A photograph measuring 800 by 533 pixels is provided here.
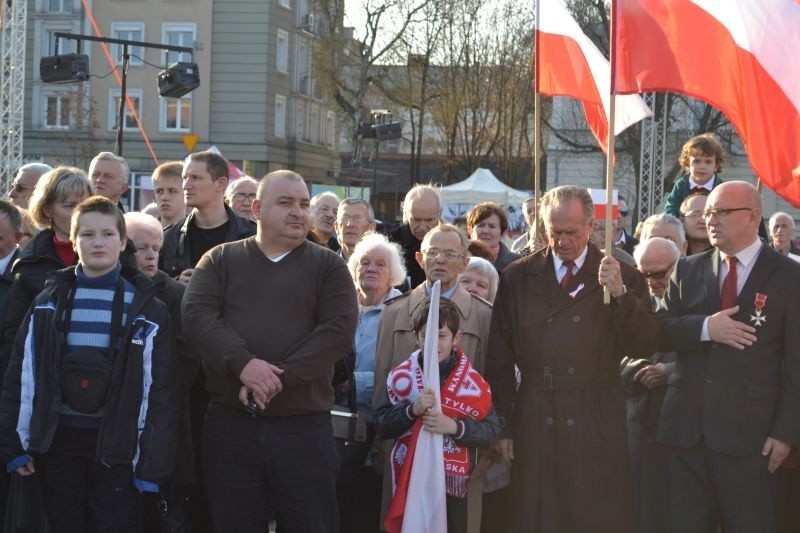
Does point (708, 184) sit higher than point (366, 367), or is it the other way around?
point (708, 184)

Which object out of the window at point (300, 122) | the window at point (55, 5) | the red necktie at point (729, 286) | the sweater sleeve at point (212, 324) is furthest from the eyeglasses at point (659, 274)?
the window at point (300, 122)

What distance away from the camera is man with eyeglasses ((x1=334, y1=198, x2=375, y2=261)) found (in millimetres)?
9078

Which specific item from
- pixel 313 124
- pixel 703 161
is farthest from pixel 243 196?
pixel 313 124

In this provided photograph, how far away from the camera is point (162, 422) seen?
601 cm

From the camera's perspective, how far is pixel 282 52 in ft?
A: 170

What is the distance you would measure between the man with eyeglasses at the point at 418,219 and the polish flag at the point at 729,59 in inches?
106

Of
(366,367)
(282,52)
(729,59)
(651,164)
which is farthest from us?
(282,52)

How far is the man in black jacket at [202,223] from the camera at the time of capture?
7.52 meters

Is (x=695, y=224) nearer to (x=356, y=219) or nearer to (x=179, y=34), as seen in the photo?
(x=356, y=219)

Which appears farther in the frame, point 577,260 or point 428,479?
point 577,260

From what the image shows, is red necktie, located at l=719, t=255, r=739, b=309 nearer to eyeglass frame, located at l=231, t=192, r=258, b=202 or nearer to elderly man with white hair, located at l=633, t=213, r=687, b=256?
elderly man with white hair, located at l=633, t=213, r=687, b=256

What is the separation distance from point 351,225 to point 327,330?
3.32 metres

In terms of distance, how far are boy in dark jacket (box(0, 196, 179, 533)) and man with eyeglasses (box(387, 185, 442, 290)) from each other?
305 cm

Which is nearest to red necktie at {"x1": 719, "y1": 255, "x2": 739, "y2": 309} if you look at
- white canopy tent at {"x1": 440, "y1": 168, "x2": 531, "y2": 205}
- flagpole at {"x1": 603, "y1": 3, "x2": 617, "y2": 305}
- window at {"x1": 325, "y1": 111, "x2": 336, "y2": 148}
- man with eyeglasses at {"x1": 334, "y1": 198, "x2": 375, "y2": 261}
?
flagpole at {"x1": 603, "y1": 3, "x2": 617, "y2": 305}
